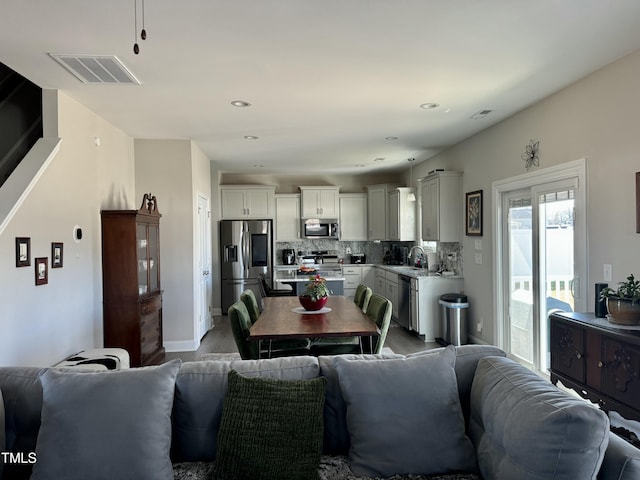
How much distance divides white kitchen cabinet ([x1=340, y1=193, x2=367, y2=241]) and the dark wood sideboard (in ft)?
18.8

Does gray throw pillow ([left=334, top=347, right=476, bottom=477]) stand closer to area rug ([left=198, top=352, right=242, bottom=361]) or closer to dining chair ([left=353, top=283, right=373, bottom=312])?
dining chair ([left=353, top=283, right=373, bottom=312])

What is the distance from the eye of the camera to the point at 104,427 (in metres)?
1.54

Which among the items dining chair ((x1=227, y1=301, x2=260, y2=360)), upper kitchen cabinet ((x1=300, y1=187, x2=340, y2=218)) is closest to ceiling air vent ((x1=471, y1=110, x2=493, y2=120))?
dining chair ((x1=227, y1=301, x2=260, y2=360))

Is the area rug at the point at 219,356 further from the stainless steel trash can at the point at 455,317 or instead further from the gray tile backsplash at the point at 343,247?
the gray tile backsplash at the point at 343,247

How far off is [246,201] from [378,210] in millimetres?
2604

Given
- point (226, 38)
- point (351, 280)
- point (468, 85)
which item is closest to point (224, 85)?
point (226, 38)

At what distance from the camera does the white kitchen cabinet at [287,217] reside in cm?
812

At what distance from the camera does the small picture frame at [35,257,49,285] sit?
3150mm

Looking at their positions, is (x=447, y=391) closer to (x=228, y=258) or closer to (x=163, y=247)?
(x=163, y=247)

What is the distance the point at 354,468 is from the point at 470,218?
426 cm

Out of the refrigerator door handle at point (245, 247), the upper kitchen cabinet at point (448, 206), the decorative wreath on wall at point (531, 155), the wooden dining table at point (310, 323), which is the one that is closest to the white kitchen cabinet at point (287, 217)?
the refrigerator door handle at point (245, 247)

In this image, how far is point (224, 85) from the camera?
3293 mm

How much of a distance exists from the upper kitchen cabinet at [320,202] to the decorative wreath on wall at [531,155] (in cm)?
445

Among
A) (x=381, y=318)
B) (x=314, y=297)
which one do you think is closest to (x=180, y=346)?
(x=314, y=297)
